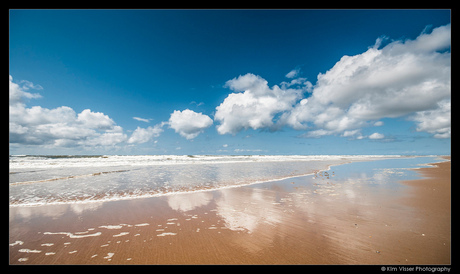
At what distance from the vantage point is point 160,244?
4.48 meters

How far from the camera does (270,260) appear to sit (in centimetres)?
376

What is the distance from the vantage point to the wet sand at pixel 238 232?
12.9ft

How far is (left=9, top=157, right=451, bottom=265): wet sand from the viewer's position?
3.92m

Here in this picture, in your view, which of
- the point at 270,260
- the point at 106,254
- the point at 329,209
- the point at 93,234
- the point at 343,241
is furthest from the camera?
the point at 329,209

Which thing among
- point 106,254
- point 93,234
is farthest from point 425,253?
point 93,234

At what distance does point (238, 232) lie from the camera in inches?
203
